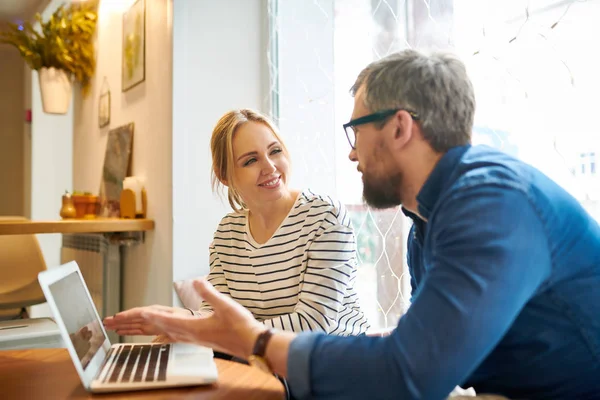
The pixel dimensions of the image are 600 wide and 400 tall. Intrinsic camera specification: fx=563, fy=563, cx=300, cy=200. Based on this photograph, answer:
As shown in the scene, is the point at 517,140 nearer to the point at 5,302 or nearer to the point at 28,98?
the point at 5,302

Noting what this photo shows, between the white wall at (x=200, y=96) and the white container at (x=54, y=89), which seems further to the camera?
the white container at (x=54, y=89)

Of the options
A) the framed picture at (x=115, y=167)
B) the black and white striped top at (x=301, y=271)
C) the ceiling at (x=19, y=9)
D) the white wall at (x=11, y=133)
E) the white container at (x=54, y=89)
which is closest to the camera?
the black and white striped top at (x=301, y=271)

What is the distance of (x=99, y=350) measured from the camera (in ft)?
3.71

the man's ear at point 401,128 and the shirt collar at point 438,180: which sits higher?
the man's ear at point 401,128

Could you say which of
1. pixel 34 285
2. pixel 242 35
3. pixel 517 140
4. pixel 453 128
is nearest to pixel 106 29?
pixel 242 35

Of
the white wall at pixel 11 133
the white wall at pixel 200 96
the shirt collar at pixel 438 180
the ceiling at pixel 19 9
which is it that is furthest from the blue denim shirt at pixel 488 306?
the white wall at pixel 11 133

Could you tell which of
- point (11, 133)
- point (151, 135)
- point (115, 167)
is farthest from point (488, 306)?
point (11, 133)

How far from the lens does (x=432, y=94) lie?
39.0 inches

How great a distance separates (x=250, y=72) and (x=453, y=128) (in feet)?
5.56

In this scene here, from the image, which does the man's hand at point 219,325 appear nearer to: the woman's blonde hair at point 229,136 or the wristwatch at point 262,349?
the wristwatch at point 262,349

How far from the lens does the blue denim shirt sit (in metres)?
0.74

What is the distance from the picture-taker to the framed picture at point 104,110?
3.38 m

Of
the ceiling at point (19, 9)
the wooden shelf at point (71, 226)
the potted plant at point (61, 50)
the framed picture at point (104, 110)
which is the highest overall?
the ceiling at point (19, 9)

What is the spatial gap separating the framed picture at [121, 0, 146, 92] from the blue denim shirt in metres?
2.14
